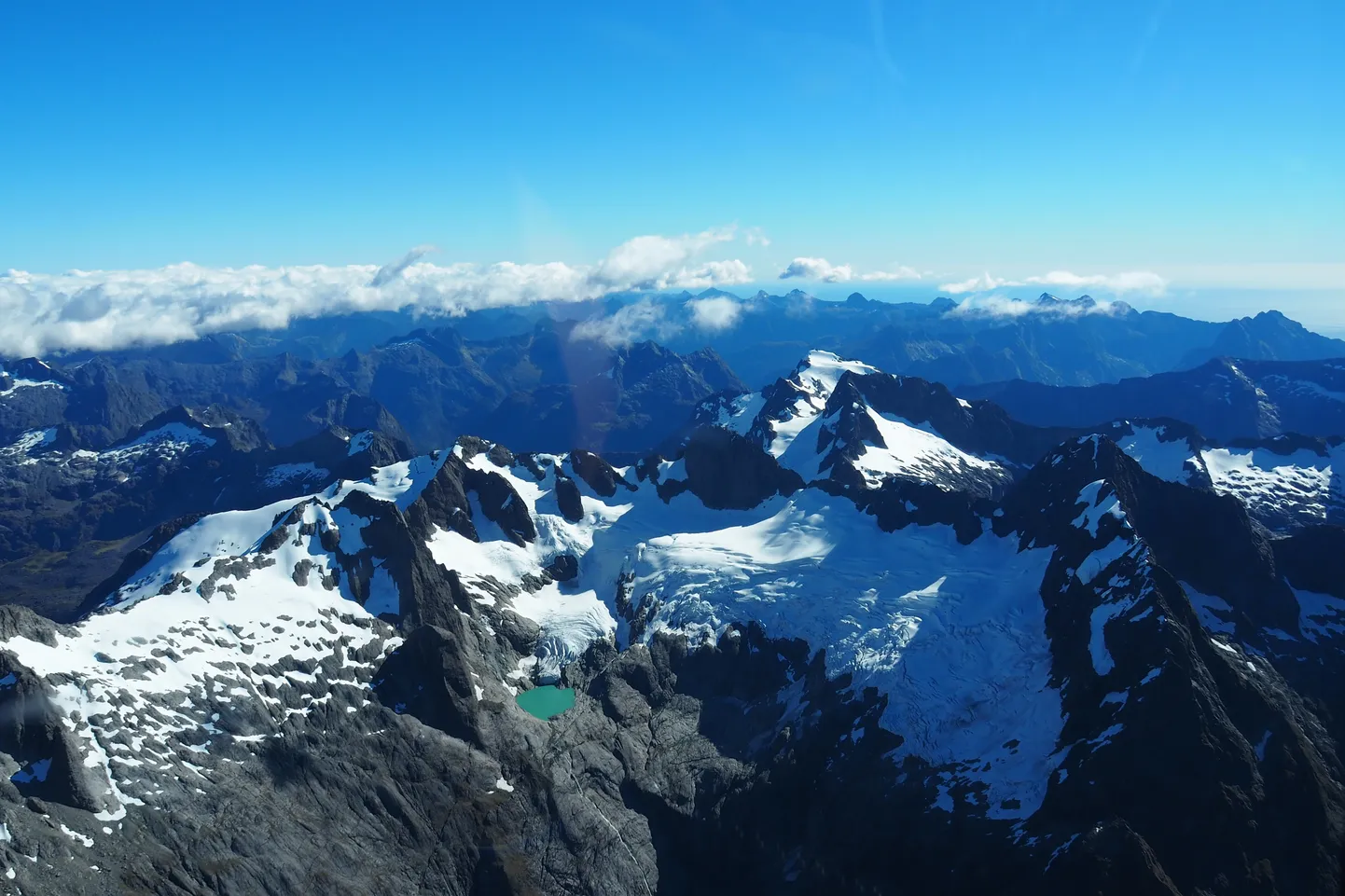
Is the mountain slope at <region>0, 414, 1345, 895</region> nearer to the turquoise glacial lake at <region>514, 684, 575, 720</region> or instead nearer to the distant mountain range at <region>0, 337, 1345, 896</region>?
the distant mountain range at <region>0, 337, 1345, 896</region>

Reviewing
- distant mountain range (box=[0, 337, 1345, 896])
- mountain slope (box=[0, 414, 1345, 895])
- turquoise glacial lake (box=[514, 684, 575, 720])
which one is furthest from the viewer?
turquoise glacial lake (box=[514, 684, 575, 720])

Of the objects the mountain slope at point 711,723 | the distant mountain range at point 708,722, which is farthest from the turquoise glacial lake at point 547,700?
the mountain slope at point 711,723

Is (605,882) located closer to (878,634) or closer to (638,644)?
(638,644)

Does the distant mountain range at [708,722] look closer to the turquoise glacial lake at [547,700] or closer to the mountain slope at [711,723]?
the mountain slope at [711,723]

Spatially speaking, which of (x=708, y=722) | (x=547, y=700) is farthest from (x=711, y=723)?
(x=547, y=700)

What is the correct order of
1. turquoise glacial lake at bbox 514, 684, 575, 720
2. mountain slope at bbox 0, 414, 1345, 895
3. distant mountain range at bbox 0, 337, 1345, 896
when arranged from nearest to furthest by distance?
distant mountain range at bbox 0, 337, 1345, 896 → mountain slope at bbox 0, 414, 1345, 895 → turquoise glacial lake at bbox 514, 684, 575, 720

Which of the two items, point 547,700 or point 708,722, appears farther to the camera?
point 547,700

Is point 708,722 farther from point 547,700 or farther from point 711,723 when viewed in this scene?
point 547,700

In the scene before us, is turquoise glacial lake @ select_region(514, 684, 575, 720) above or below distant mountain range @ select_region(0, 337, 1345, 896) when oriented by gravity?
below

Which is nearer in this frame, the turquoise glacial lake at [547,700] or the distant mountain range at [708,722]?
the distant mountain range at [708,722]

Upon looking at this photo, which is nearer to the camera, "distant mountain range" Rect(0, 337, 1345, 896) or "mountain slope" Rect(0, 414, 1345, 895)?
"distant mountain range" Rect(0, 337, 1345, 896)

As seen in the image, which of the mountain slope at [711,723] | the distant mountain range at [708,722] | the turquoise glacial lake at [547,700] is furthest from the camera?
the turquoise glacial lake at [547,700]

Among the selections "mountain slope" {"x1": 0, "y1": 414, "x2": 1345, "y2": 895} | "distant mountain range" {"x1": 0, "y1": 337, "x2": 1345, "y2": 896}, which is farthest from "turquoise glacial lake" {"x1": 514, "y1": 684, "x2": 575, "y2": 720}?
"mountain slope" {"x1": 0, "y1": 414, "x2": 1345, "y2": 895}
